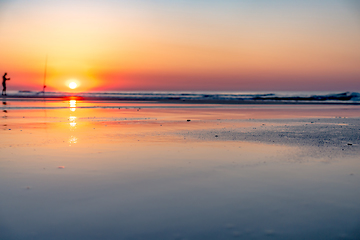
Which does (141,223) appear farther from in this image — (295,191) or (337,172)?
(337,172)

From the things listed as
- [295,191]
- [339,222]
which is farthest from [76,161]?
[339,222]

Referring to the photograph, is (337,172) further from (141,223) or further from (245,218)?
(141,223)

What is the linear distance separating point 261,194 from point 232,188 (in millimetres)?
459

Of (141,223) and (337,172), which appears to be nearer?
(141,223)

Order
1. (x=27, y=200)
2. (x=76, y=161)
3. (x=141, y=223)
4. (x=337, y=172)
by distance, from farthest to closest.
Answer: (x=76, y=161) < (x=337, y=172) < (x=27, y=200) < (x=141, y=223)

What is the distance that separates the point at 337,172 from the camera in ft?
18.7

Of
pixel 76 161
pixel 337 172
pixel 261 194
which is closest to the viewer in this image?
pixel 261 194

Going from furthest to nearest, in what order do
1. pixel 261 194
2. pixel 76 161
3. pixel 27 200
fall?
pixel 76 161, pixel 261 194, pixel 27 200

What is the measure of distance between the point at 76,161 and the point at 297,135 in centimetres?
764

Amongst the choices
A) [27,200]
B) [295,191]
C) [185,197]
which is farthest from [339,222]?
[27,200]

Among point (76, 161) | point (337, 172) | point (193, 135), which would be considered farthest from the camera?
point (193, 135)

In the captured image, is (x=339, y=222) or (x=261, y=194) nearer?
(x=339, y=222)

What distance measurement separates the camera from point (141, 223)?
11.4 feet

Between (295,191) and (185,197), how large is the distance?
5.58 ft
